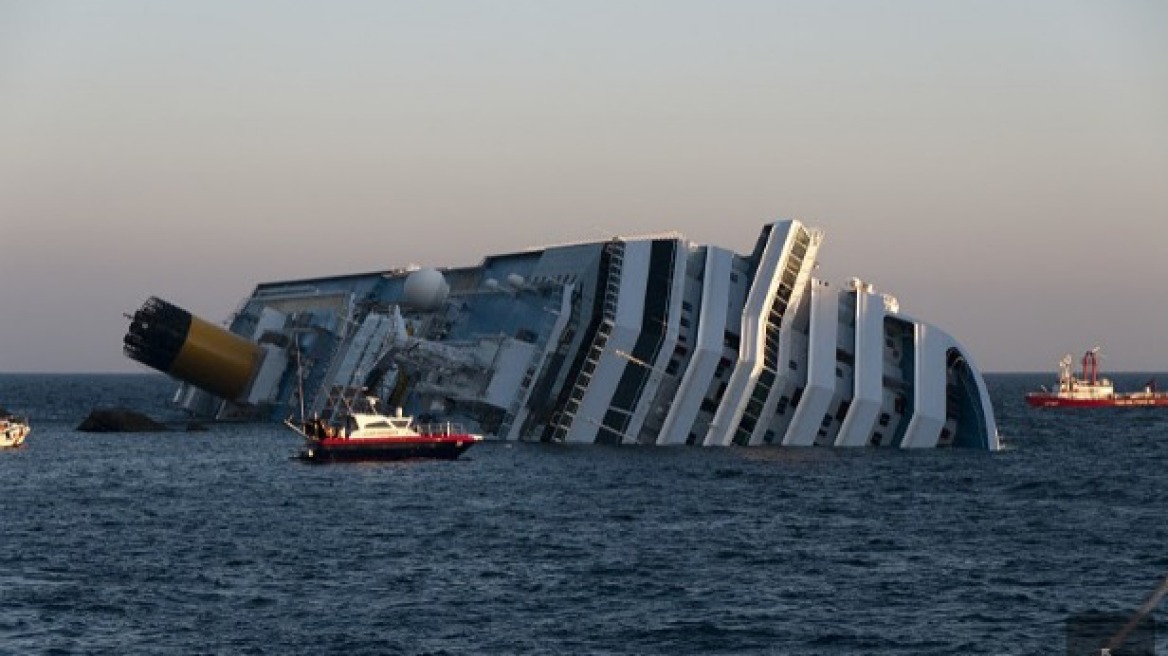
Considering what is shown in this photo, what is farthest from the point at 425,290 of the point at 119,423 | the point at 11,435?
the point at 119,423

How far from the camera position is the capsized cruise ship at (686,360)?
98.9 meters

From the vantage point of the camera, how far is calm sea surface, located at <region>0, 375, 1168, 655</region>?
48.1m

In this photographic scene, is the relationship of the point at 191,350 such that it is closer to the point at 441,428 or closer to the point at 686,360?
the point at 441,428

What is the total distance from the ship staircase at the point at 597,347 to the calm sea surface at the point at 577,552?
82.7 inches

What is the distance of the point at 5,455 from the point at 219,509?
123 feet

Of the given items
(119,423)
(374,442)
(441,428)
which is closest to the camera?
(374,442)

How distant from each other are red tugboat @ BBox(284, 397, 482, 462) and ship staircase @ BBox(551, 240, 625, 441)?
596cm

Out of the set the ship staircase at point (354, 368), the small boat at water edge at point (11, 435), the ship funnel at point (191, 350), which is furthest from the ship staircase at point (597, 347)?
the small boat at water edge at point (11, 435)

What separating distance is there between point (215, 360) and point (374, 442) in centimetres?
3440

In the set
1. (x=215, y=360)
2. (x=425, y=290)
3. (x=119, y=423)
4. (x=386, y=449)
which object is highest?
(x=425, y=290)

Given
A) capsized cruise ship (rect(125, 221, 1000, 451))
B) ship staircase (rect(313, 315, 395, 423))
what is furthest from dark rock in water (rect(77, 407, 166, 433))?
capsized cruise ship (rect(125, 221, 1000, 451))

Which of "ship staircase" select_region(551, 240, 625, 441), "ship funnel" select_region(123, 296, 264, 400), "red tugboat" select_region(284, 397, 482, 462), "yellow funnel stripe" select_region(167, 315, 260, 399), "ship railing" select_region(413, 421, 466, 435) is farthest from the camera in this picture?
"yellow funnel stripe" select_region(167, 315, 260, 399)

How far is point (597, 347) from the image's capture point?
9875 centimetres

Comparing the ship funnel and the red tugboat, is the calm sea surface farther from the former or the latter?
the ship funnel
